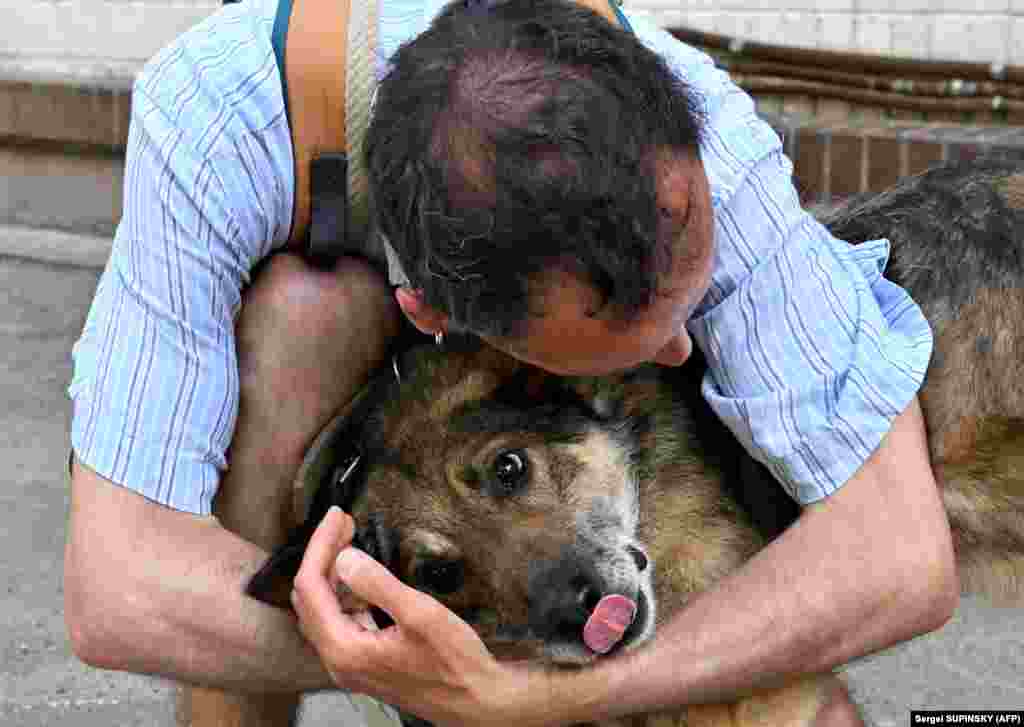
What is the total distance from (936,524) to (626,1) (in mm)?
4222

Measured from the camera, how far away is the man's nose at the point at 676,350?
8.31ft

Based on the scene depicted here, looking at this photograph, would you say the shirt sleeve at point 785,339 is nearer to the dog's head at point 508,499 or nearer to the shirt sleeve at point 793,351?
the shirt sleeve at point 793,351

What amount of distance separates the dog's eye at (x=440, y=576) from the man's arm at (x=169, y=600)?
12.4 inches

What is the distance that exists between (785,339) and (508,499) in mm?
634

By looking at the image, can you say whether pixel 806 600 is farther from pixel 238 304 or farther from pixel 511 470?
pixel 238 304

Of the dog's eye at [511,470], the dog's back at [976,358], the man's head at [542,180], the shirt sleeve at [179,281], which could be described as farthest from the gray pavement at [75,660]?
the man's head at [542,180]

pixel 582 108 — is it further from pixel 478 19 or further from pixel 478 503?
pixel 478 503

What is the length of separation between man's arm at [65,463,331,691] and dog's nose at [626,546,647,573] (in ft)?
1.98

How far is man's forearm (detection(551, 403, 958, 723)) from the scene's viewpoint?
2.63 metres

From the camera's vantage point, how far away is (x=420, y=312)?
2412 millimetres

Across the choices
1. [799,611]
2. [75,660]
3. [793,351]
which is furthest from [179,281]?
[75,660]

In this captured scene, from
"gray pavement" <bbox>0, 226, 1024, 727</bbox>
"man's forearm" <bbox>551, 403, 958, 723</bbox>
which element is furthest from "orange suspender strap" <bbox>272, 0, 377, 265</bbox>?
"gray pavement" <bbox>0, 226, 1024, 727</bbox>

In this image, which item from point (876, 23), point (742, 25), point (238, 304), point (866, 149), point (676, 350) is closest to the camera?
point (676, 350)

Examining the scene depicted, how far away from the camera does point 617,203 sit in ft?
6.93
